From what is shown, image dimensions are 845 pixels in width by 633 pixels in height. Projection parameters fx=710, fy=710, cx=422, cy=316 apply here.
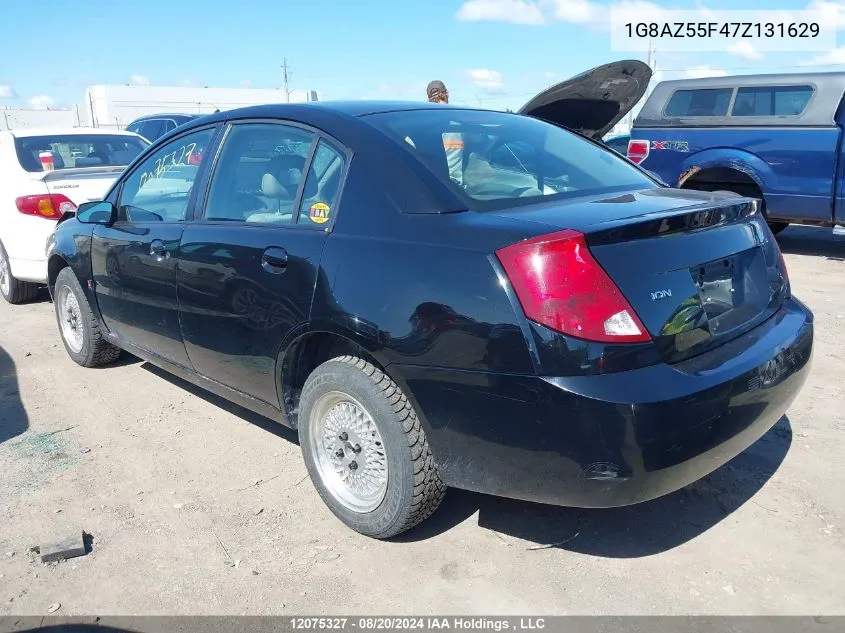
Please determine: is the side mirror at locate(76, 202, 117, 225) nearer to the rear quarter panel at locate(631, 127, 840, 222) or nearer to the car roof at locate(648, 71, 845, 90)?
the rear quarter panel at locate(631, 127, 840, 222)

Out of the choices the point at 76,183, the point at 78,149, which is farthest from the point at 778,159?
the point at 78,149

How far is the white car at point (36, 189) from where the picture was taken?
19.9 feet

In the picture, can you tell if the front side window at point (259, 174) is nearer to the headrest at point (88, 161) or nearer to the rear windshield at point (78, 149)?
the rear windshield at point (78, 149)

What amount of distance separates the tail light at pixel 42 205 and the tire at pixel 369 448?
421 centimetres

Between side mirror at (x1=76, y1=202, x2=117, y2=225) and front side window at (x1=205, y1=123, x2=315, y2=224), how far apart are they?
3.51 ft

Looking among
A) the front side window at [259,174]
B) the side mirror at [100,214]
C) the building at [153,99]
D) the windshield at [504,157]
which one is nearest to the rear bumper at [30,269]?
the side mirror at [100,214]

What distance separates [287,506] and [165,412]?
144 cm

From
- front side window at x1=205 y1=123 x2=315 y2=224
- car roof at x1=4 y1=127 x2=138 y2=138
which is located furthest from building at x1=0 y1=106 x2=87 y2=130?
front side window at x1=205 y1=123 x2=315 y2=224

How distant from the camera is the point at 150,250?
3.72 metres

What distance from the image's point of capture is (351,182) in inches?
110

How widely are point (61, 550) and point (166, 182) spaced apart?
→ 81.5 inches

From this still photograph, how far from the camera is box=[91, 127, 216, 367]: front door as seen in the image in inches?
142

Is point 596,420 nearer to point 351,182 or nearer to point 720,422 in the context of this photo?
point 720,422

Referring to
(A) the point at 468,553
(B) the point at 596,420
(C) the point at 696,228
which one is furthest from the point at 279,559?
(C) the point at 696,228
